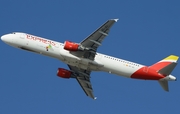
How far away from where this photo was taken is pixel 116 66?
3383 inches

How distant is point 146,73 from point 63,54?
17.1 meters

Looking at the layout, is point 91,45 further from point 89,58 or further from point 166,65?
point 166,65

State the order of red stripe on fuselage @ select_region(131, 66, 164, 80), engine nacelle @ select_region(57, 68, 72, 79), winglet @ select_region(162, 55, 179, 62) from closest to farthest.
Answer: red stripe on fuselage @ select_region(131, 66, 164, 80), winglet @ select_region(162, 55, 179, 62), engine nacelle @ select_region(57, 68, 72, 79)

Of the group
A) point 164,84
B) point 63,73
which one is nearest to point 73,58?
point 63,73

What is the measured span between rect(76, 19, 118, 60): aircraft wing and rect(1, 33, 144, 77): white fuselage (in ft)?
5.01

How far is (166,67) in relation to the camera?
275ft

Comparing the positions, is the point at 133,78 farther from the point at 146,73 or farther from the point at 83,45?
the point at 83,45

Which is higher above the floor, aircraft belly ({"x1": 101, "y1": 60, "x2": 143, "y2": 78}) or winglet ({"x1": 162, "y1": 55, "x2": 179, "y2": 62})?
winglet ({"x1": 162, "y1": 55, "x2": 179, "y2": 62})

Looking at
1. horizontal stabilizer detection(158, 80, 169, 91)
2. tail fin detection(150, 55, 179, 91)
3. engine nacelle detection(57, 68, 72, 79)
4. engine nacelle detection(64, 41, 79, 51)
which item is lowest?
horizontal stabilizer detection(158, 80, 169, 91)

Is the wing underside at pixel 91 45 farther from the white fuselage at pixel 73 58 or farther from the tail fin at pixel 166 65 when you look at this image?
the tail fin at pixel 166 65

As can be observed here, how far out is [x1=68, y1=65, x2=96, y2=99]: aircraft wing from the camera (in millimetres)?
93625

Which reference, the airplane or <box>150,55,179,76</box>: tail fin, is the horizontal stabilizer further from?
<box>150,55,179,76</box>: tail fin

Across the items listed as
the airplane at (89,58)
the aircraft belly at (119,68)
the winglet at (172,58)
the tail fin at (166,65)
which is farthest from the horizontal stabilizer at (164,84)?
the aircraft belly at (119,68)

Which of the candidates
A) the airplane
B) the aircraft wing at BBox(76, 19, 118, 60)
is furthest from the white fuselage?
the aircraft wing at BBox(76, 19, 118, 60)
